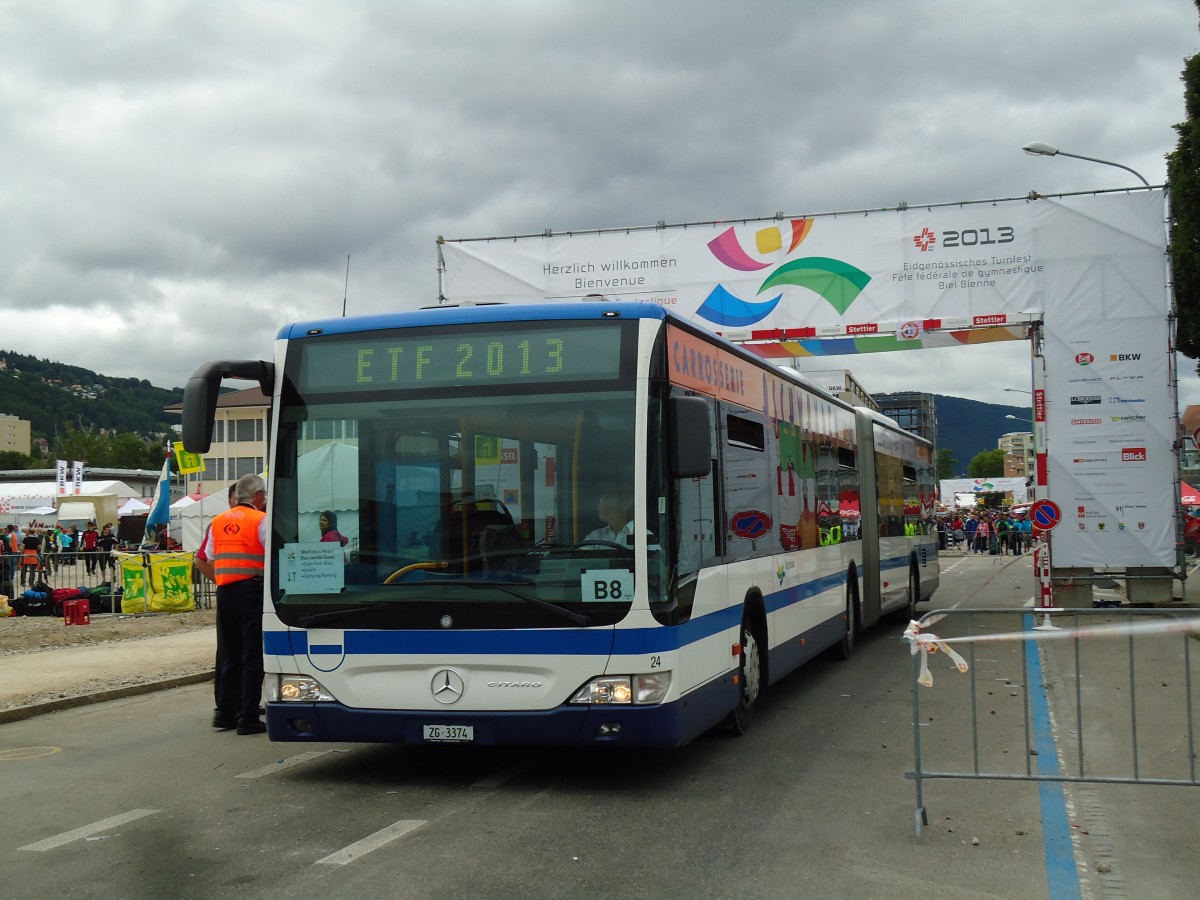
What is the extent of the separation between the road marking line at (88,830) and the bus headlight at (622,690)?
101 inches

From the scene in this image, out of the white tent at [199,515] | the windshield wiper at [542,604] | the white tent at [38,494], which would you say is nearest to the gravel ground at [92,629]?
the white tent at [199,515]

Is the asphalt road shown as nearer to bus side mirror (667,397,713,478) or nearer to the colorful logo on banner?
bus side mirror (667,397,713,478)

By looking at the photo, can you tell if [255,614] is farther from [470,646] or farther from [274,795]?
[470,646]

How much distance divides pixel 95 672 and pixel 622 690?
348 inches

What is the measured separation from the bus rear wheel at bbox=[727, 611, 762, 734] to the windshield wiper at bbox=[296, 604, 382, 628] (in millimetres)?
2826

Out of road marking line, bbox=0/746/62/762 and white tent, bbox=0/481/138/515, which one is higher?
white tent, bbox=0/481/138/515

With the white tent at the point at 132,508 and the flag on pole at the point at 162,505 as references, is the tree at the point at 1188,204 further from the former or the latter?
the white tent at the point at 132,508

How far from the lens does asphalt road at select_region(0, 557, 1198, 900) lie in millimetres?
5492

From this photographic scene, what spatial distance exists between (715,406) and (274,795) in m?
3.82

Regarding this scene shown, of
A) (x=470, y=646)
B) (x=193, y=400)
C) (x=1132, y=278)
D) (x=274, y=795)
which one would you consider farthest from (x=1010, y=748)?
(x=1132, y=278)

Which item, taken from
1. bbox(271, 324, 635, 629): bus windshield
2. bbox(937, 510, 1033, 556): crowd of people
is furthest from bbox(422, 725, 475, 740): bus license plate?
bbox(937, 510, 1033, 556): crowd of people

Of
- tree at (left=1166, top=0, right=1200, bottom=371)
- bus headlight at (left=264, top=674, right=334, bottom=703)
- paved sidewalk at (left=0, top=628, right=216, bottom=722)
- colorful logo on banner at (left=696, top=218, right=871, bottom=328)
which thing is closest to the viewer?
bus headlight at (left=264, top=674, right=334, bottom=703)

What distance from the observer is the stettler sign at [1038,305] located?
18922 millimetres

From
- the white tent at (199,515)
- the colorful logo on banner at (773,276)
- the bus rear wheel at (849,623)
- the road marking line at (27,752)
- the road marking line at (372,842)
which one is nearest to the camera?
the road marking line at (372,842)
